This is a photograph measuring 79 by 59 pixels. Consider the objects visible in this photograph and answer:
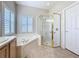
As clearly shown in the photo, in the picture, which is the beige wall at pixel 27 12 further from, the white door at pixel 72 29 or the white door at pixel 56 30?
the white door at pixel 72 29

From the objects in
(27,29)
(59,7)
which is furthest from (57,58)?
(27,29)

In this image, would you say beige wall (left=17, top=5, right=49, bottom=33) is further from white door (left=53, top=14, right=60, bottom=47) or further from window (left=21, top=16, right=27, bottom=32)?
white door (left=53, top=14, right=60, bottom=47)

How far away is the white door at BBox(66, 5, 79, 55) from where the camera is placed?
4.07 metres

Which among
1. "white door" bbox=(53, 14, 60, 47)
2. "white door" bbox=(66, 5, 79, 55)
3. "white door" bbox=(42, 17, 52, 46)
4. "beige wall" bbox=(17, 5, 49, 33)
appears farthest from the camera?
"beige wall" bbox=(17, 5, 49, 33)

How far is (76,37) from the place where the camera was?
411cm

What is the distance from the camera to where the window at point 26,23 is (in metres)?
6.74

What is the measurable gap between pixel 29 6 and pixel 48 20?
1517 mm

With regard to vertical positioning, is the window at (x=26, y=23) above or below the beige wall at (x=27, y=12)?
below

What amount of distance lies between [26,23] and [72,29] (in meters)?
3.20

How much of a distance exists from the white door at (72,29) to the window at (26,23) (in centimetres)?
263

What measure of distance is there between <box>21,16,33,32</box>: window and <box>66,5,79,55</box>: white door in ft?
8.64

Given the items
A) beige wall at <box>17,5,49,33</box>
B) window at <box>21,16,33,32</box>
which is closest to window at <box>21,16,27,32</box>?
window at <box>21,16,33,32</box>

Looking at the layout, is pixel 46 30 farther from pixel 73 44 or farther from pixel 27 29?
pixel 73 44

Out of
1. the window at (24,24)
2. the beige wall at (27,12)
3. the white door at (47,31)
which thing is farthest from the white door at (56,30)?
the window at (24,24)
